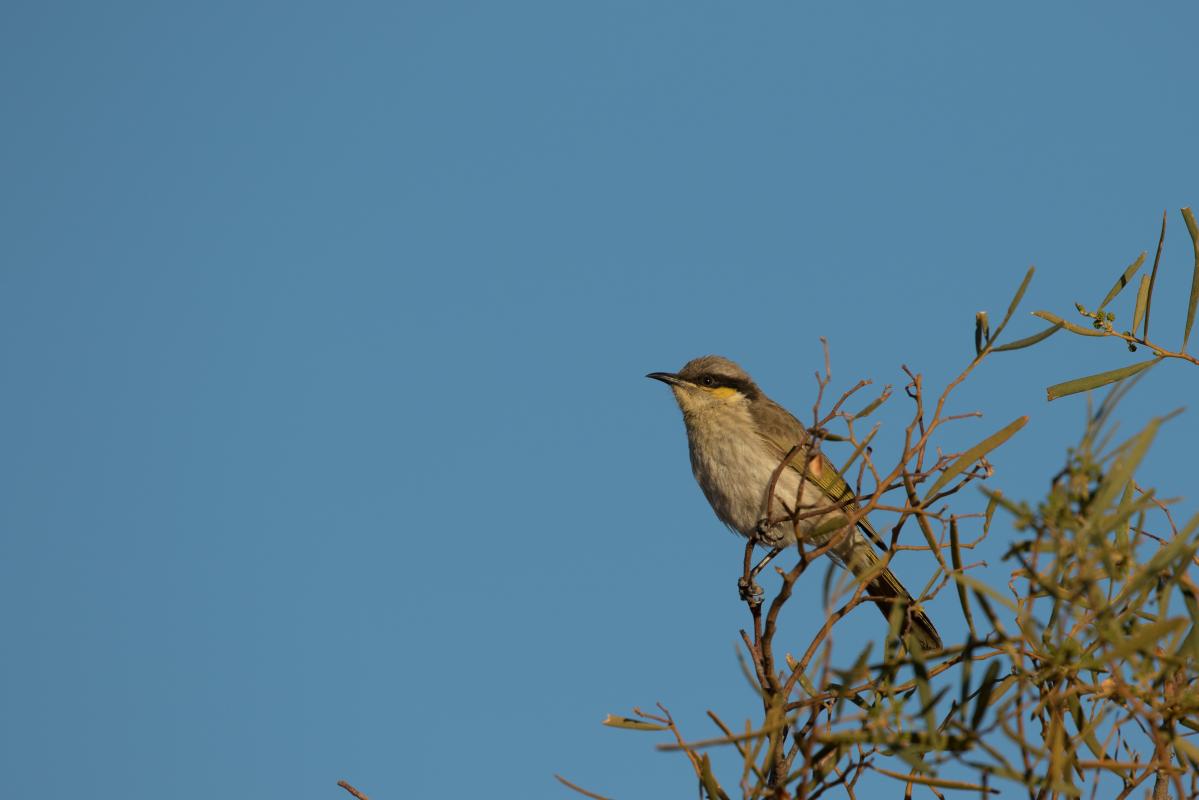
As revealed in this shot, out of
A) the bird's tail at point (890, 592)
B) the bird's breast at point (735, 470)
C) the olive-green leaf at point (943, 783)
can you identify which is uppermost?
the bird's breast at point (735, 470)

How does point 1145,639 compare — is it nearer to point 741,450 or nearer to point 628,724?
point 628,724

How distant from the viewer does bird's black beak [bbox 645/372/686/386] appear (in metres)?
7.89

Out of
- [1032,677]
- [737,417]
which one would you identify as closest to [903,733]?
[1032,677]

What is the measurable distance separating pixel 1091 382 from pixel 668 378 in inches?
202

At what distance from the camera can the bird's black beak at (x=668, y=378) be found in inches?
311

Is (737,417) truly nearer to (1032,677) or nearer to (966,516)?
(966,516)

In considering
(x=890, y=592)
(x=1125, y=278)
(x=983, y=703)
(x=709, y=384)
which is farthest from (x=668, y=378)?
(x=983, y=703)

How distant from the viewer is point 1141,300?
3.00 meters

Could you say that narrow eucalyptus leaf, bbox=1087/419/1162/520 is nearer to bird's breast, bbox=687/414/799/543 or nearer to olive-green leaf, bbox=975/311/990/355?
olive-green leaf, bbox=975/311/990/355

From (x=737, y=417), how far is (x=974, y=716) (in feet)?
17.9

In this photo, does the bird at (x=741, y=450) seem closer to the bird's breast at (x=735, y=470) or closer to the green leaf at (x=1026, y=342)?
Answer: the bird's breast at (x=735, y=470)

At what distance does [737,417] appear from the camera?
742cm

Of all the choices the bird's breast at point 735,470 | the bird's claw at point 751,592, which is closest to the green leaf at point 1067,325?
the bird's claw at point 751,592

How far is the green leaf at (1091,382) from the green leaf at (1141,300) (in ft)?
0.36
